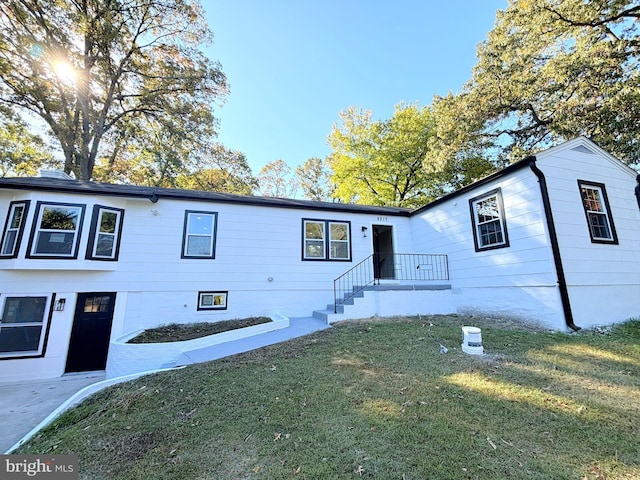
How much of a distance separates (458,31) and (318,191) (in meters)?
16.3

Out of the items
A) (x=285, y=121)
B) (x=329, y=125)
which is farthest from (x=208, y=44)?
(x=329, y=125)

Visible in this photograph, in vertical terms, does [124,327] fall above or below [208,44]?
below

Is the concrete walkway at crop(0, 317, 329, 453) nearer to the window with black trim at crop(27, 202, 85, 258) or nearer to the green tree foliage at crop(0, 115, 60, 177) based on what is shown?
the window with black trim at crop(27, 202, 85, 258)

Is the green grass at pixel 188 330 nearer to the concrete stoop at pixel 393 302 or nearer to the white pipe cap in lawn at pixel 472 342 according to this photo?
the concrete stoop at pixel 393 302

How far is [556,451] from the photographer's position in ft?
7.59

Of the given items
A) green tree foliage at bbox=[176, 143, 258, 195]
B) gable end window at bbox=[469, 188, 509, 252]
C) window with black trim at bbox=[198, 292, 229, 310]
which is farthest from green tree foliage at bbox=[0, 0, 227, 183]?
gable end window at bbox=[469, 188, 509, 252]

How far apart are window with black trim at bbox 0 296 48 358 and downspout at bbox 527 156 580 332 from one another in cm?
1183

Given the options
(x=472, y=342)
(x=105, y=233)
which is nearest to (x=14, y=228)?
(x=105, y=233)

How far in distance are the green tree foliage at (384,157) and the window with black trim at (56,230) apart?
13846 millimetres

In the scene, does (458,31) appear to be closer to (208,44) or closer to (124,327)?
(208,44)

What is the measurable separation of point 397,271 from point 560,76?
27.4ft

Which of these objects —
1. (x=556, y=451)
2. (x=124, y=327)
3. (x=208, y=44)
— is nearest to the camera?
(x=556, y=451)

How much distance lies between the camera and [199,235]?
8.09 metres

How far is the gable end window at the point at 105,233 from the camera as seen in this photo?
23.1 feet
